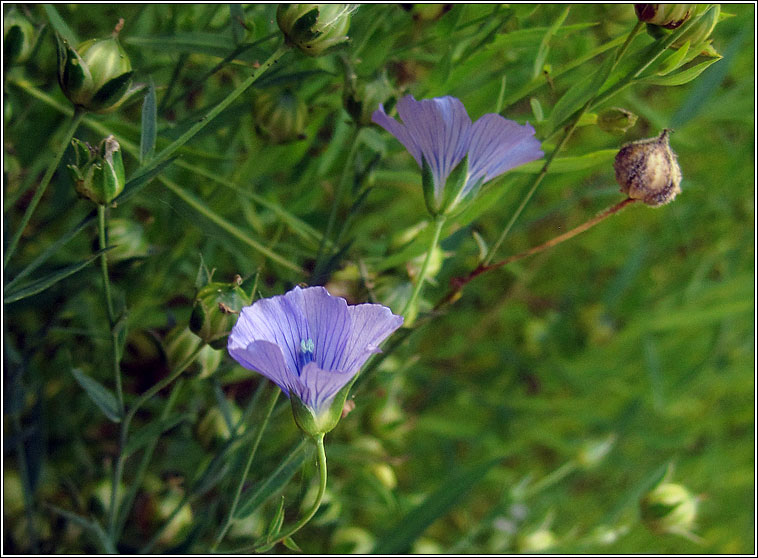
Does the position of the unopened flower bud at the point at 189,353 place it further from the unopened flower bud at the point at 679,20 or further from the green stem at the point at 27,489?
the unopened flower bud at the point at 679,20

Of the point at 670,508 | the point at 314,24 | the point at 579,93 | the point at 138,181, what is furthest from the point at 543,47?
the point at 670,508

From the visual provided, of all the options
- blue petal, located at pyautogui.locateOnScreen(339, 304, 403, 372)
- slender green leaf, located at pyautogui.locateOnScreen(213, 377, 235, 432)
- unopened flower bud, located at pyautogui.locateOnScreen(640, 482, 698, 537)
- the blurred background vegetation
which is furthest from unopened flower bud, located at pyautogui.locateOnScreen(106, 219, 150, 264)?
unopened flower bud, located at pyautogui.locateOnScreen(640, 482, 698, 537)

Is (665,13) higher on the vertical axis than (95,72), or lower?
Answer: higher

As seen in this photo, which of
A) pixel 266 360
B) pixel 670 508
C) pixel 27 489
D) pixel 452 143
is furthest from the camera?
pixel 670 508

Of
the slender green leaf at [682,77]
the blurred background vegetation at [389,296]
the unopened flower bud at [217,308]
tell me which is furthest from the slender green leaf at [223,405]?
the slender green leaf at [682,77]

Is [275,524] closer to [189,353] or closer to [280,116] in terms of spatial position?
[189,353]

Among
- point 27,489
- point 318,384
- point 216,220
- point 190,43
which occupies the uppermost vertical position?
point 190,43

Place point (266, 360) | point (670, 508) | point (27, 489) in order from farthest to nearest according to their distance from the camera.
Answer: point (670, 508)
point (27, 489)
point (266, 360)
